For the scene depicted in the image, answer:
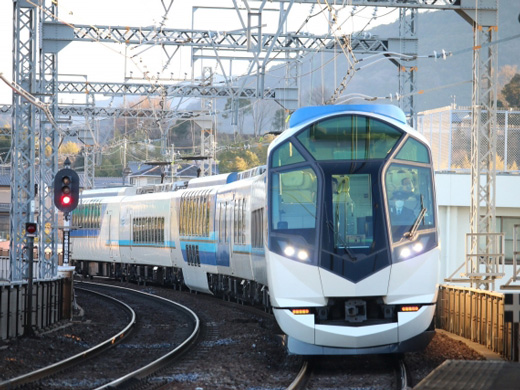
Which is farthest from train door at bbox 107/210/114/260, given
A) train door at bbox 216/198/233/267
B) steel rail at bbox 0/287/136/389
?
steel rail at bbox 0/287/136/389

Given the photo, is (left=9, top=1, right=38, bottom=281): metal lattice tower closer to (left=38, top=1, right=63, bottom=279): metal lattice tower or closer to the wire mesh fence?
(left=38, top=1, right=63, bottom=279): metal lattice tower

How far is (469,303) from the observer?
1634 centimetres

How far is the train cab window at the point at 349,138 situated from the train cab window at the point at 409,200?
35cm

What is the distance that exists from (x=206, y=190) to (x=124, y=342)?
888cm

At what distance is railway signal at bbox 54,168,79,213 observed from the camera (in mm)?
19719

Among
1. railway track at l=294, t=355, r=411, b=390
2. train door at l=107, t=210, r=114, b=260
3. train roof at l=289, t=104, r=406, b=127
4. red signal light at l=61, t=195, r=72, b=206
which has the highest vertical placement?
train roof at l=289, t=104, r=406, b=127

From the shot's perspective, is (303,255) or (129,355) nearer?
(303,255)

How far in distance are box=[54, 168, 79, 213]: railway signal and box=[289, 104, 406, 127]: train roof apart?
6922mm

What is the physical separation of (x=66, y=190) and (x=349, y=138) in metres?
7.98

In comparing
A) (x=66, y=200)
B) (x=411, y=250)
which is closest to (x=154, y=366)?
(x=411, y=250)

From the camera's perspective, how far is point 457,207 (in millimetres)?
30250

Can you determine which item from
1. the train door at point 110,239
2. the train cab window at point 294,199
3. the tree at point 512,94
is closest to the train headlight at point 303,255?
the train cab window at point 294,199

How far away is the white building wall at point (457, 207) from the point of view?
30.0m

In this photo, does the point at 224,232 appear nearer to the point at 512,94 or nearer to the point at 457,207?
the point at 457,207
